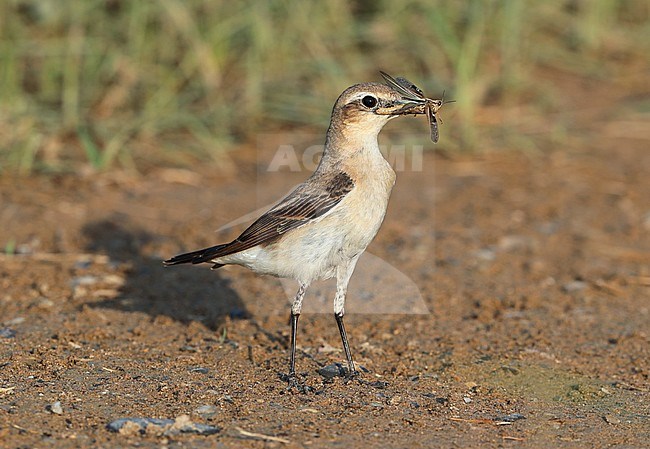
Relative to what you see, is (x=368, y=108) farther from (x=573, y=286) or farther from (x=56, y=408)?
(x=573, y=286)

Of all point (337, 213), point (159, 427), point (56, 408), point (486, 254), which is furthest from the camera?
point (486, 254)

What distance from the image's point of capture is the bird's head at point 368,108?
487cm

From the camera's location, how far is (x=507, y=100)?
985cm

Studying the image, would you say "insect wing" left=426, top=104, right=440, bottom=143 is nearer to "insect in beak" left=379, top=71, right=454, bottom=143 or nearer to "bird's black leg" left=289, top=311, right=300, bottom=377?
"insect in beak" left=379, top=71, right=454, bottom=143

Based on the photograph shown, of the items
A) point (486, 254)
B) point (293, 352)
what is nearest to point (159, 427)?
point (293, 352)

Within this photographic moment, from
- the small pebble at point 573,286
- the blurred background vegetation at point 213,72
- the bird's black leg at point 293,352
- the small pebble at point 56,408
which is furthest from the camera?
the blurred background vegetation at point 213,72

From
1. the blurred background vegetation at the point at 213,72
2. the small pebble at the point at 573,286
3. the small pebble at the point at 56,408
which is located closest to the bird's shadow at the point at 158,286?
the blurred background vegetation at the point at 213,72

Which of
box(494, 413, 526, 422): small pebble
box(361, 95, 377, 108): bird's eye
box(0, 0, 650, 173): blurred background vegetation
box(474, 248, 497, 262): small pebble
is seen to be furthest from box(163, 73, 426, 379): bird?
box(0, 0, 650, 173): blurred background vegetation

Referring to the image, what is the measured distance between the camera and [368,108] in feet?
16.1

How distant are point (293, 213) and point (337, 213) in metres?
0.26

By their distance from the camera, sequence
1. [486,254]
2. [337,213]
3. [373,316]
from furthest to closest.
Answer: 1. [486,254]
2. [373,316]
3. [337,213]

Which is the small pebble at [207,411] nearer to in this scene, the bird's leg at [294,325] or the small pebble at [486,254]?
the bird's leg at [294,325]

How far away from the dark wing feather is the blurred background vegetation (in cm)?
350

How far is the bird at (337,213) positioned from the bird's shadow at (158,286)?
926 millimetres
